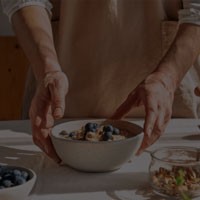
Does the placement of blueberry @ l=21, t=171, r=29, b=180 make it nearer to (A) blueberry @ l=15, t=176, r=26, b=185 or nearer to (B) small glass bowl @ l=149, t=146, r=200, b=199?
(A) blueberry @ l=15, t=176, r=26, b=185

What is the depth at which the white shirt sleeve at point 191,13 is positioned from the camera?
4.14 feet

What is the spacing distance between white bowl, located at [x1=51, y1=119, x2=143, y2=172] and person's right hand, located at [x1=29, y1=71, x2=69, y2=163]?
0.04m

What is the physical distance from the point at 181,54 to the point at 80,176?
41 cm

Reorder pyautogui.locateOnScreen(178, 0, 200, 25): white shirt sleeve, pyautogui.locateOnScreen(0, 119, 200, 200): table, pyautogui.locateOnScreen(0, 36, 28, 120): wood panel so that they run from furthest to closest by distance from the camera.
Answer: pyautogui.locateOnScreen(0, 36, 28, 120): wood panel
pyautogui.locateOnScreen(178, 0, 200, 25): white shirt sleeve
pyautogui.locateOnScreen(0, 119, 200, 200): table

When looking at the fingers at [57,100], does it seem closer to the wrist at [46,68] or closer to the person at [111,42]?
the wrist at [46,68]

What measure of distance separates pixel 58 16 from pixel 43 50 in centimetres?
34

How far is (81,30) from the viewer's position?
135 centimetres

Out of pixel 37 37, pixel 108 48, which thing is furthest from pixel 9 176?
pixel 108 48

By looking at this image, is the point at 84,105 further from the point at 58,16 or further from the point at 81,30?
the point at 58,16

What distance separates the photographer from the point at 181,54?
1230mm

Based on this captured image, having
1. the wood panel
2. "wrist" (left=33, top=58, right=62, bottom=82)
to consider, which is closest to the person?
"wrist" (left=33, top=58, right=62, bottom=82)

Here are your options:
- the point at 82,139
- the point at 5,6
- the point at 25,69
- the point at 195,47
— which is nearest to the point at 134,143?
the point at 82,139

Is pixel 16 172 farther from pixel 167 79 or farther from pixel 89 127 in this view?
pixel 167 79

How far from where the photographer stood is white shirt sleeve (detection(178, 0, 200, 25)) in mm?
1262
